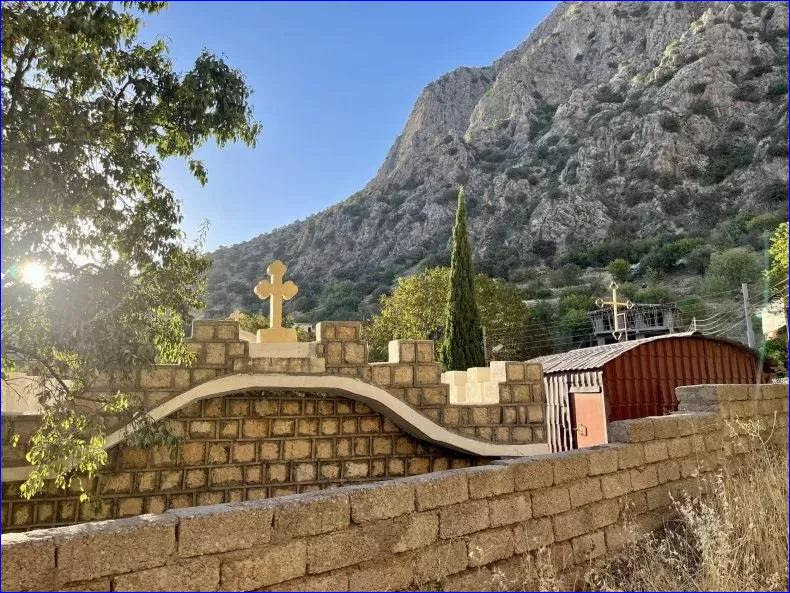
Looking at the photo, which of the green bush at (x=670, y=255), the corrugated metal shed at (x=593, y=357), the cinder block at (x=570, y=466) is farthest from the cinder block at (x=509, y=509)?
the green bush at (x=670, y=255)

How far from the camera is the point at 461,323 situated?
64.2 ft

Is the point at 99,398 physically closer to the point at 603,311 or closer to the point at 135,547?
the point at 135,547

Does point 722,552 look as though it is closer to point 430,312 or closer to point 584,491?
point 584,491

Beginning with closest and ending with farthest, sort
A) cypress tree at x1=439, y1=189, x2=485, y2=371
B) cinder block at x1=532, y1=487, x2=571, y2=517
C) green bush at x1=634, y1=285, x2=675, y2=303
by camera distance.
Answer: cinder block at x1=532, y1=487, x2=571, y2=517 → cypress tree at x1=439, y1=189, x2=485, y2=371 → green bush at x1=634, y1=285, x2=675, y2=303

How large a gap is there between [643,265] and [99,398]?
42444 mm

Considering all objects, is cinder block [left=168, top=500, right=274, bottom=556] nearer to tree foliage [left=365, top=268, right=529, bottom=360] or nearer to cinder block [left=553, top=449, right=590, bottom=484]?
cinder block [left=553, top=449, right=590, bottom=484]

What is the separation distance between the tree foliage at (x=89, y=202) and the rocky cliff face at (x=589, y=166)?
4100 centimetres

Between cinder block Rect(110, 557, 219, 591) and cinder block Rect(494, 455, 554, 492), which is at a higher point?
cinder block Rect(494, 455, 554, 492)

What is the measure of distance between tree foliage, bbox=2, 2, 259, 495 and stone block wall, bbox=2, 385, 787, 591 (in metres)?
2.30

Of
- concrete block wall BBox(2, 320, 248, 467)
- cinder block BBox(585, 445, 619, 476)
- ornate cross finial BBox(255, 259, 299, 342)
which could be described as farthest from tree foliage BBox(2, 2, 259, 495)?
cinder block BBox(585, 445, 619, 476)

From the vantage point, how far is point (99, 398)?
5355mm

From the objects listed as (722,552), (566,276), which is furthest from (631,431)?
(566,276)

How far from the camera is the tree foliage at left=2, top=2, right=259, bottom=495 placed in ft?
14.7

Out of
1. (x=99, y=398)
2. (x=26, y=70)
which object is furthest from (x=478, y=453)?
(x=26, y=70)
